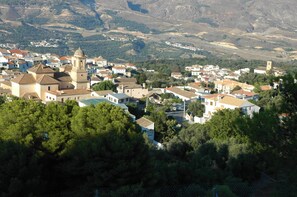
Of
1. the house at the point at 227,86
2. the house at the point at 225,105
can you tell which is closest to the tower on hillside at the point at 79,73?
the house at the point at 225,105

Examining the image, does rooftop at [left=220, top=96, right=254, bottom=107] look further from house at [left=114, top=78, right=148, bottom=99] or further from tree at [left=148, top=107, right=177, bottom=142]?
house at [left=114, top=78, right=148, bottom=99]

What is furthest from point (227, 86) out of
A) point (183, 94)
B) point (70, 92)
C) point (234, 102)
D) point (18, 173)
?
point (18, 173)

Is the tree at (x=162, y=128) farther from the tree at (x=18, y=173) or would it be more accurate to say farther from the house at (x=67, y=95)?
the tree at (x=18, y=173)

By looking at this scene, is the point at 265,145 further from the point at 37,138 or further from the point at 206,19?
the point at 206,19

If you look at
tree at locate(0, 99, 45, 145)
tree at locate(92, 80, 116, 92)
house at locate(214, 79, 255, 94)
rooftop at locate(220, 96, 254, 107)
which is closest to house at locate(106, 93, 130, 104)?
tree at locate(92, 80, 116, 92)

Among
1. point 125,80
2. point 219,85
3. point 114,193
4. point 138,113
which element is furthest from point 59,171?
point 219,85

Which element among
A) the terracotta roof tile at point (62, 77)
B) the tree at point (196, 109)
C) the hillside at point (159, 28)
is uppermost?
the terracotta roof tile at point (62, 77)
